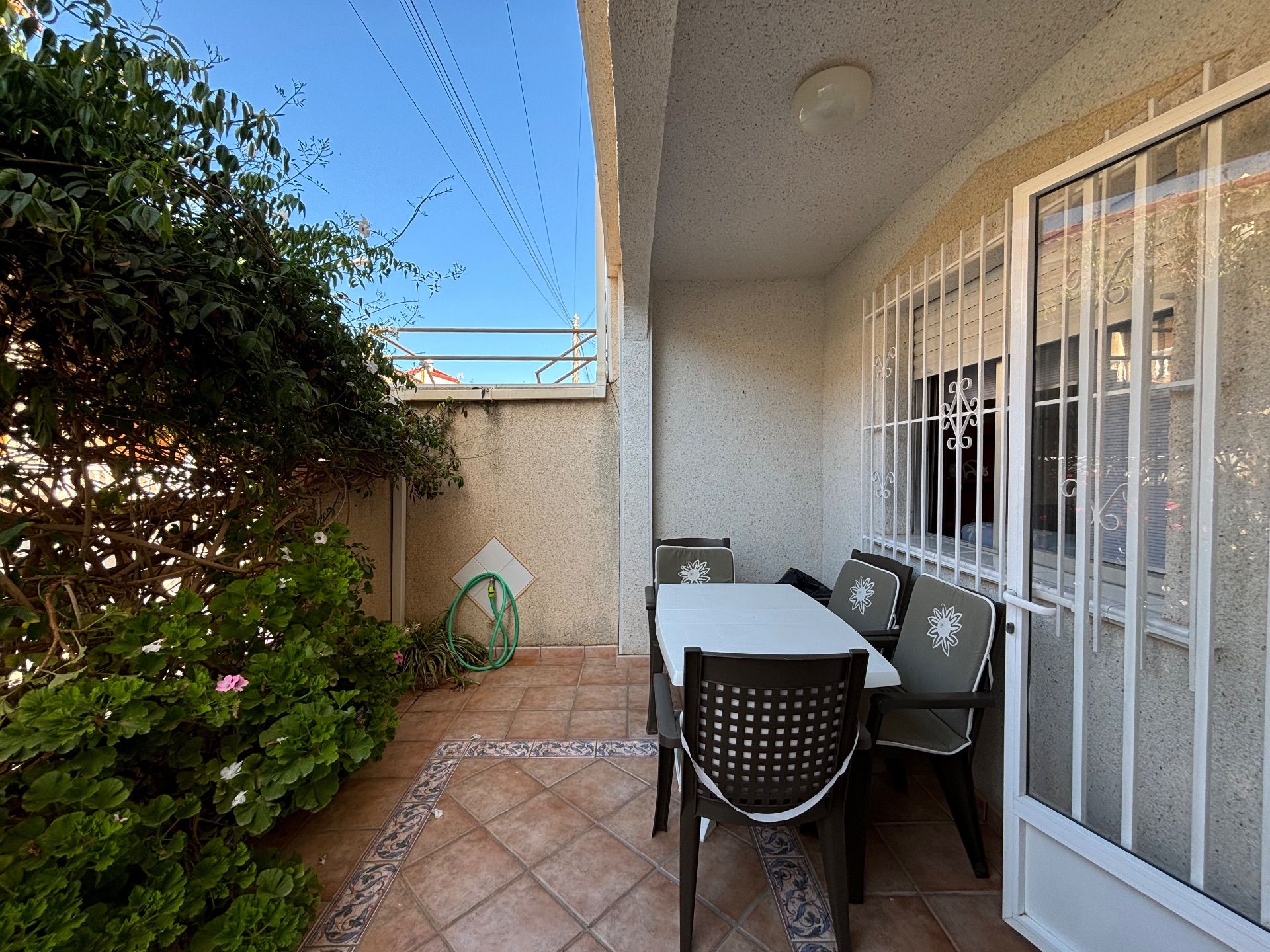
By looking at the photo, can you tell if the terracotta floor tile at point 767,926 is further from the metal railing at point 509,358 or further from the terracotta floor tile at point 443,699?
the metal railing at point 509,358

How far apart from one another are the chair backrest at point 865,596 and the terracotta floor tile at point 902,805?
739 mm

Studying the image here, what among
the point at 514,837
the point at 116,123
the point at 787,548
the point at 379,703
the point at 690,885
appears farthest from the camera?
the point at 787,548

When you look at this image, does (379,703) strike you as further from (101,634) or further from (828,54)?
(828,54)

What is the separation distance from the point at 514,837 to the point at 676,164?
3175 mm

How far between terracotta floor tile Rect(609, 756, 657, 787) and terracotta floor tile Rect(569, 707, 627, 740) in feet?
0.63

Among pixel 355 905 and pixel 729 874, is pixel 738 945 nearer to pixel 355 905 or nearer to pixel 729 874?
pixel 729 874

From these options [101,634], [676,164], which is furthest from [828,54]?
[101,634]

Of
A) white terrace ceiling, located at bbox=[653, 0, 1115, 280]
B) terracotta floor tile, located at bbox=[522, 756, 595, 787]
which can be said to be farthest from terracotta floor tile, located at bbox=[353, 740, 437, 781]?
white terrace ceiling, located at bbox=[653, 0, 1115, 280]

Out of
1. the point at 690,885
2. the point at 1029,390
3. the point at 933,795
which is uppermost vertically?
the point at 1029,390

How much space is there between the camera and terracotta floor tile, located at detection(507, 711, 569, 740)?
8.02 feet

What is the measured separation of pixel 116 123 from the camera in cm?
105

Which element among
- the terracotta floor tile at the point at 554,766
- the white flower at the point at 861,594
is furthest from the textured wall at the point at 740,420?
the terracotta floor tile at the point at 554,766

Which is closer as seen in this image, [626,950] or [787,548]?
[626,950]

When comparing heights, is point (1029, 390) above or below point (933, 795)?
above
